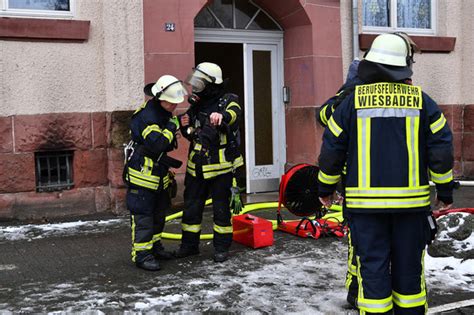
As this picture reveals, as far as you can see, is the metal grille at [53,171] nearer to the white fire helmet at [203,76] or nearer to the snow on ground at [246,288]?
the snow on ground at [246,288]

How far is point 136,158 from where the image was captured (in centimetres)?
549

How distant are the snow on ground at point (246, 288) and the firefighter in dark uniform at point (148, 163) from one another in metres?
0.42

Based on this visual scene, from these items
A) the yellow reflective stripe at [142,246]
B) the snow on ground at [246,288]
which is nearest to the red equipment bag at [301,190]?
the snow on ground at [246,288]

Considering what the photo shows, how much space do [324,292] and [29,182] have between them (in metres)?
4.48

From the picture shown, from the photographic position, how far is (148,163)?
17.9 feet

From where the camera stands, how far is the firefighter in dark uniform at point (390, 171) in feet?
11.8

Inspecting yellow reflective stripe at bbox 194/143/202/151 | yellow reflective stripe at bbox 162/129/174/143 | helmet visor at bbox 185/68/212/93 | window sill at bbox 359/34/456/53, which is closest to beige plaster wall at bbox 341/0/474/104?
window sill at bbox 359/34/456/53

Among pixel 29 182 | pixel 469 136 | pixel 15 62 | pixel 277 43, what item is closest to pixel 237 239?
pixel 29 182

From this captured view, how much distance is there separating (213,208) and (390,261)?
245 centimetres

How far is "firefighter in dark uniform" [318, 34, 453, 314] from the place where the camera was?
359cm

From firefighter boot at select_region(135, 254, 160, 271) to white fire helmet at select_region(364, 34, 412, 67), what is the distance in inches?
110

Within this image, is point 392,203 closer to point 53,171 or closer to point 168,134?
point 168,134

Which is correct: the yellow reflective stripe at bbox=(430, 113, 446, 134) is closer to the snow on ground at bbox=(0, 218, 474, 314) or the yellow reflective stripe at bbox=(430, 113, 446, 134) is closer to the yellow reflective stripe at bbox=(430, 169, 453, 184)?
the yellow reflective stripe at bbox=(430, 169, 453, 184)

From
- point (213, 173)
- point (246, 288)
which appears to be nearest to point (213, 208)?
point (213, 173)
